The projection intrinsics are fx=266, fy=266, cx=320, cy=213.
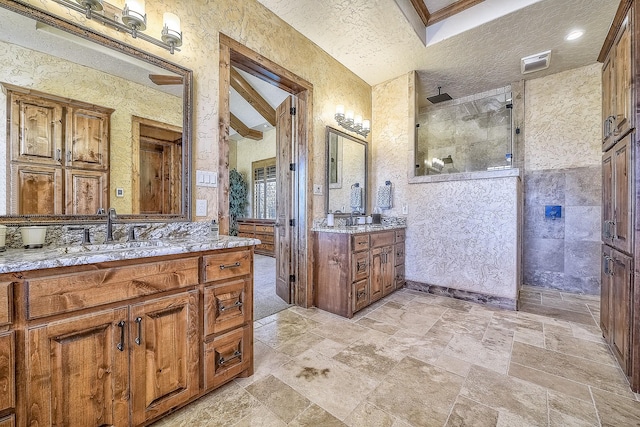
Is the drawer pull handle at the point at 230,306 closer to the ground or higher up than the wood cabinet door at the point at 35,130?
closer to the ground

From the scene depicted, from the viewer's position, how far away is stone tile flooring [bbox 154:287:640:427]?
139 centimetres

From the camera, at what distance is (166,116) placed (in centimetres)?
185

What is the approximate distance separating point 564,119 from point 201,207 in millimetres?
4538

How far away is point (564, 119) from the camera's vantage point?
138 inches

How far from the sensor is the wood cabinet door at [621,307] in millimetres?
1682

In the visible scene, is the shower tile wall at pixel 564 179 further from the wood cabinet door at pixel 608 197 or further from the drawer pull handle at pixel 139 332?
the drawer pull handle at pixel 139 332

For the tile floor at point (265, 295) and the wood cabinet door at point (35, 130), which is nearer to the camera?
the wood cabinet door at point (35, 130)

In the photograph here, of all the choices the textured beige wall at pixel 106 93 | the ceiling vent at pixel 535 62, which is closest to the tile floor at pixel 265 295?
the textured beige wall at pixel 106 93

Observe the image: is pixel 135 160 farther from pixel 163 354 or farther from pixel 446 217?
pixel 446 217

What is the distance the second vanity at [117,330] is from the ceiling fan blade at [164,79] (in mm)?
1198

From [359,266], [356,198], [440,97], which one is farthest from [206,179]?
[440,97]

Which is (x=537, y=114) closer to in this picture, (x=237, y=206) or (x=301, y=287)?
(x=301, y=287)

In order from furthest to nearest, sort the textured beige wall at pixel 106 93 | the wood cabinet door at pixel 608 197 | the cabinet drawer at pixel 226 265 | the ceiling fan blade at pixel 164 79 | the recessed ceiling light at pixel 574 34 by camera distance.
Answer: the recessed ceiling light at pixel 574 34
the wood cabinet door at pixel 608 197
the ceiling fan blade at pixel 164 79
the cabinet drawer at pixel 226 265
the textured beige wall at pixel 106 93

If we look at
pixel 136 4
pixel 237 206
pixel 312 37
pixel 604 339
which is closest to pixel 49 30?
pixel 136 4
